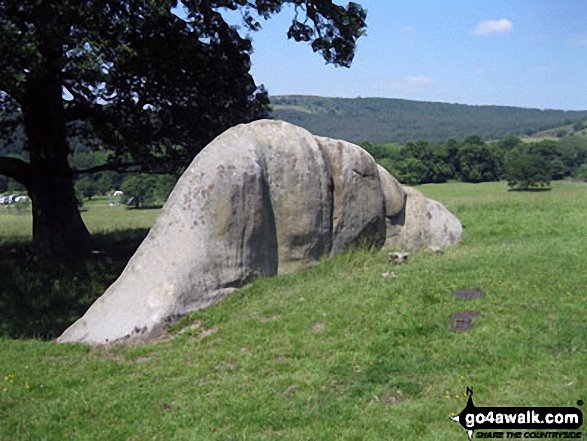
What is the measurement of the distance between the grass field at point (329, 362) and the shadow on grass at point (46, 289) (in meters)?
0.26

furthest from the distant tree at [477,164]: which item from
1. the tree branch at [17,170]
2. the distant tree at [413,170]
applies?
the tree branch at [17,170]

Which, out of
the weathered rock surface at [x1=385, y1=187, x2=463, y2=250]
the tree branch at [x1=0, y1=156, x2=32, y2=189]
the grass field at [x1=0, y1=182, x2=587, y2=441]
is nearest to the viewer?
the grass field at [x1=0, y1=182, x2=587, y2=441]

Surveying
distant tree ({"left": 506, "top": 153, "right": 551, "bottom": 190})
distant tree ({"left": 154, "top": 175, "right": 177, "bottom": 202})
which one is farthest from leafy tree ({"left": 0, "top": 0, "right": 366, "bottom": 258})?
distant tree ({"left": 506, "top": 153, "right": 551, "bottom": 190})

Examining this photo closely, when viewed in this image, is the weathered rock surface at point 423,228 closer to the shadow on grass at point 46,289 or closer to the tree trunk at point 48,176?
the shadow on grass at point 46,289

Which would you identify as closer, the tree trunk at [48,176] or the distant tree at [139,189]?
the tree trunk at [48,176]

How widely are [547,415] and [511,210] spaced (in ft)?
61.9

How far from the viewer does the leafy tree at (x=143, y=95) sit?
57.2ft

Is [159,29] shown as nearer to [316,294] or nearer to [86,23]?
[86,23]

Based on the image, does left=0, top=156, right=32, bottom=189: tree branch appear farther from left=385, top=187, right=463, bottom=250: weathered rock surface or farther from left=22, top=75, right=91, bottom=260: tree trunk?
left=385, top=187, right=463, bottom=250: weathered rock surface

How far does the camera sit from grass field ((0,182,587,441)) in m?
7.32

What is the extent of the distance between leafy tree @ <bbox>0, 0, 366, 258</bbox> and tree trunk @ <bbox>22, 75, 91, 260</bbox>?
0.03 metres

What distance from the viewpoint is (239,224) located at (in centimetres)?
1253

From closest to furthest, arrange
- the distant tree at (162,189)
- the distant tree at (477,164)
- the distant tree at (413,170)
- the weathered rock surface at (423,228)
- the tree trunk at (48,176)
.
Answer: the weathered rock surface at (423,228), the tree trunk at (48,176), the distant tree at (162,189), the distant tree at (477,164), the distant tree at (413,170)

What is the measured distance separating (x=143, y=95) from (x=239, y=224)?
27.3ft
